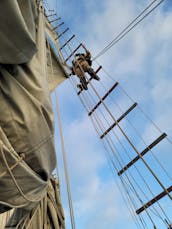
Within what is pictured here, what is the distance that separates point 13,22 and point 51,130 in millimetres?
756

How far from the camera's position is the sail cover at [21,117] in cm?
125

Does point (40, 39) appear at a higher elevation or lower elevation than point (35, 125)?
higher

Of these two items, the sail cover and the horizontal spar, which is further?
the horizontal spar

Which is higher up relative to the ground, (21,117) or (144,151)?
(21,117)

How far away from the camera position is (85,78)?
378 inches

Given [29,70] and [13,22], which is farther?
[29,70]

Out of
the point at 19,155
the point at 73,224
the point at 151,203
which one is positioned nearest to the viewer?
the point at 19,155

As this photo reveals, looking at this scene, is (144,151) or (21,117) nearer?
(21,117)

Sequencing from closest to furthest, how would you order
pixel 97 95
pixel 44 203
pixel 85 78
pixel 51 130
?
pixel 51 130, pixel 44 203, pixel 97 95, pixel 85 78

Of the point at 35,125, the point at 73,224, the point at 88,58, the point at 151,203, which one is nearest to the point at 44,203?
the point at 73,224

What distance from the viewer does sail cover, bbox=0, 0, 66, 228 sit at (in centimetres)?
125

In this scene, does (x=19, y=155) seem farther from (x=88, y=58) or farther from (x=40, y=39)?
(x=88, y=58)

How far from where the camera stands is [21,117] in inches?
54.6

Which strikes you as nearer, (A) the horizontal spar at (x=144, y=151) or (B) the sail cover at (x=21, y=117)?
(B) the sail cover at (x=21, y=117)
